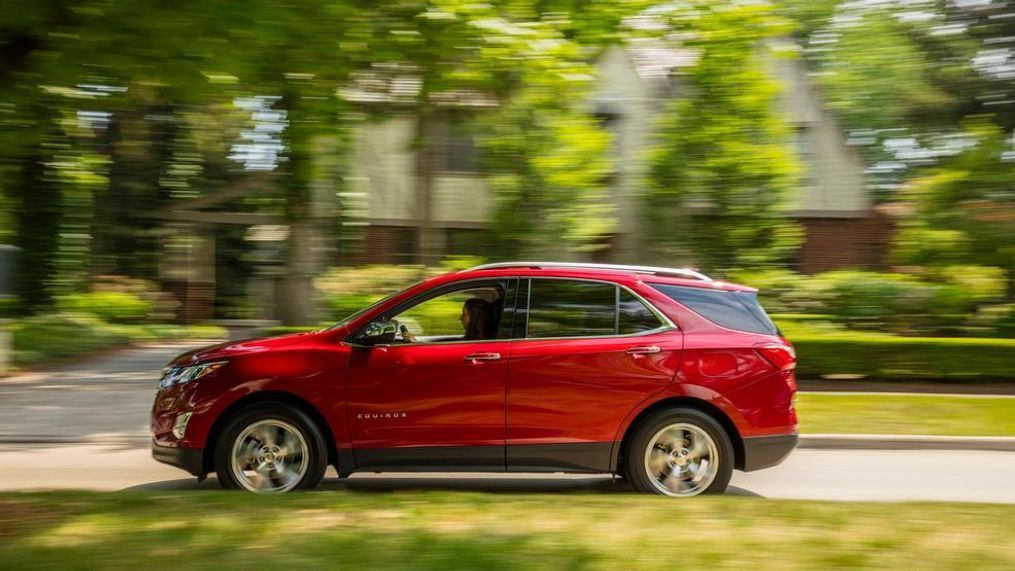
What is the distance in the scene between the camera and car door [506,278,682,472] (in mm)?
7281

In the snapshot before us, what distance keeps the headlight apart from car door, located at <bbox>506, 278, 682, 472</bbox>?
2.17 m

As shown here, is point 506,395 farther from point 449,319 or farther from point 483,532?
point 483,532

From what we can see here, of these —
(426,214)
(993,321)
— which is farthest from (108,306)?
(993,321)

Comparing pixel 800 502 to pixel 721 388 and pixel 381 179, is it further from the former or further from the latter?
pixel 381 179

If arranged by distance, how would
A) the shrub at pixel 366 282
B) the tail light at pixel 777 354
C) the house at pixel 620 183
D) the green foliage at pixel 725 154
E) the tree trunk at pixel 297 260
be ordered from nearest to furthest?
1. the tail light at pixel 777 354
2. the green foliage at pixel 725 154
3. the tree trunk at pixel 297 260
4. the house at pixel 620 183
5. the shrub at pixel 366 282

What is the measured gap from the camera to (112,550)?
17.0 ft

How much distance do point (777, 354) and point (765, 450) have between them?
0.71 metres

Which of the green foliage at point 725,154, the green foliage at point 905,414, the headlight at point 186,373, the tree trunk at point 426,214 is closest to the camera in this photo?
the headlight at point 186,373

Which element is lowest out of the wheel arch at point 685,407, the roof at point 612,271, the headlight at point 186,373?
the wheel arch at point 685,407

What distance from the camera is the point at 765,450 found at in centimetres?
742

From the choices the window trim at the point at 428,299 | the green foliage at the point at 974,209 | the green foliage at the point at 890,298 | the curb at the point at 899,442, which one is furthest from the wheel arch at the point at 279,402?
the green foliage at the point at 974,209

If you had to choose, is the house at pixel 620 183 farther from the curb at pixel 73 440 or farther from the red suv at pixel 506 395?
the red suv at pixel 506 395

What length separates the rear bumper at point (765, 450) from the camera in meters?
7.39

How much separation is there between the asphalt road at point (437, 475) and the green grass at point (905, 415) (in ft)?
2.56
